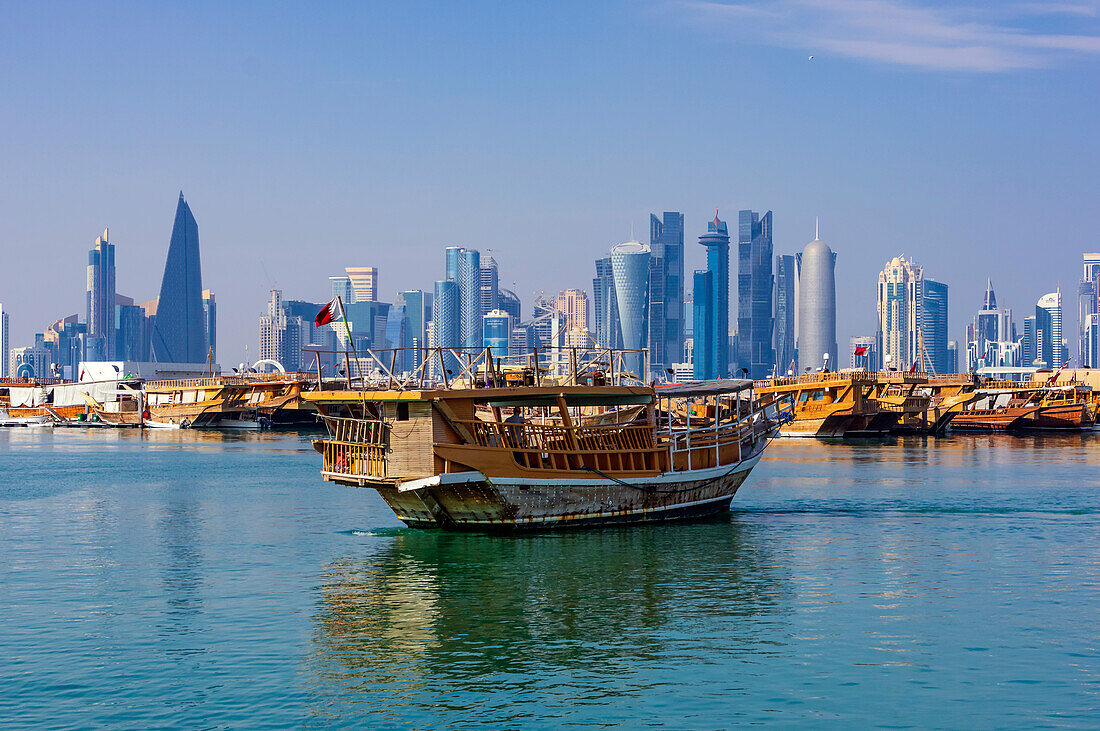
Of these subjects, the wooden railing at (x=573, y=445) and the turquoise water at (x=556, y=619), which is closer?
the turquoise water at (x=556, y=619)

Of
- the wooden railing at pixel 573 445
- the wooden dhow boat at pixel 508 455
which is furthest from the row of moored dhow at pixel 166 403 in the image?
the wooden railing at pixel 573 445

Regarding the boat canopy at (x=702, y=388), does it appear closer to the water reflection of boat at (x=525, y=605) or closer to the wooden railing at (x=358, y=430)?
the water reflection of boat at (x=525, y=605)

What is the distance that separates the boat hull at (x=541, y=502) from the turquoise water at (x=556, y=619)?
0.72 meters

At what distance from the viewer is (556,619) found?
23203 mm

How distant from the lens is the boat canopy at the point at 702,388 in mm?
36594

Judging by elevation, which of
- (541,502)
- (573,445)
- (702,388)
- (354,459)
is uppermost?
(702,388)

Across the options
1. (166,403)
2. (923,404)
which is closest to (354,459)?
(923,404)

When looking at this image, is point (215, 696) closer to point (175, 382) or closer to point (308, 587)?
point (308, 587)

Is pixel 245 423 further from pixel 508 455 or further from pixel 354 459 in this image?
pixel 508 455

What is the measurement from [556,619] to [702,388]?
55.2 ft

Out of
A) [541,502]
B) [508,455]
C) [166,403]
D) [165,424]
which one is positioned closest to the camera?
[508,455]

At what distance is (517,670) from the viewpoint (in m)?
19.5

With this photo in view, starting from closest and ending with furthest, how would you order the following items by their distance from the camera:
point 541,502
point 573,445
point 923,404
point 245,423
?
point 541,502 < point 573,445 < point 923,404 < point 245,423

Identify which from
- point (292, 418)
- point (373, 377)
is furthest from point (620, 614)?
point (292, 418)
